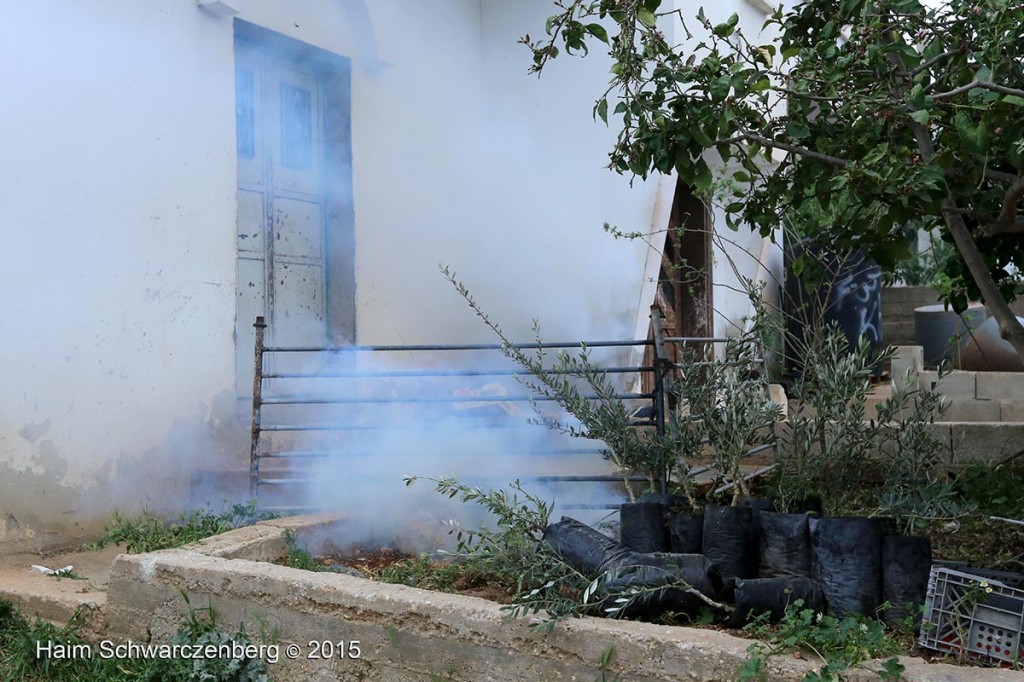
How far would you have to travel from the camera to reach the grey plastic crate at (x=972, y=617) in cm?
282

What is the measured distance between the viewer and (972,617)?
2.87 meters

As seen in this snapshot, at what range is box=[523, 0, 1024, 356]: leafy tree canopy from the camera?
308 cm

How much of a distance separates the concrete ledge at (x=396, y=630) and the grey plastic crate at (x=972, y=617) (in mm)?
218

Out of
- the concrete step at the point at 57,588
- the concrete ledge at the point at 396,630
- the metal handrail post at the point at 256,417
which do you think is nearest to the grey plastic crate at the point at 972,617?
the concrete ledge at the point at 396,630

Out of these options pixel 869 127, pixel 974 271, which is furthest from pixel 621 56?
pixel 974 271

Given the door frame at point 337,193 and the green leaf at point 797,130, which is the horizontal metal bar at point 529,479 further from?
the door frame at point 337,193

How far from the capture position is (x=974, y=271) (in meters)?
3.80

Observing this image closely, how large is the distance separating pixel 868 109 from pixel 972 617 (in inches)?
66.8

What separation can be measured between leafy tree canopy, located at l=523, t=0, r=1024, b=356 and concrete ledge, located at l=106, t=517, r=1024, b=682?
1.54m

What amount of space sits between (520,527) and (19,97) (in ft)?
11.2

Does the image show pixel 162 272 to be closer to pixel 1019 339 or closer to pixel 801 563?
pixel 801 563

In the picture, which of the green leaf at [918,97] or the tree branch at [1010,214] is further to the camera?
the tree branch at [1010,214]

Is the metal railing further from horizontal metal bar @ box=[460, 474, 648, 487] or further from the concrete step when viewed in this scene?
the concrete step

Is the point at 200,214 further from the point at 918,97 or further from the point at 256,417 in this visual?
the point at 918,97
